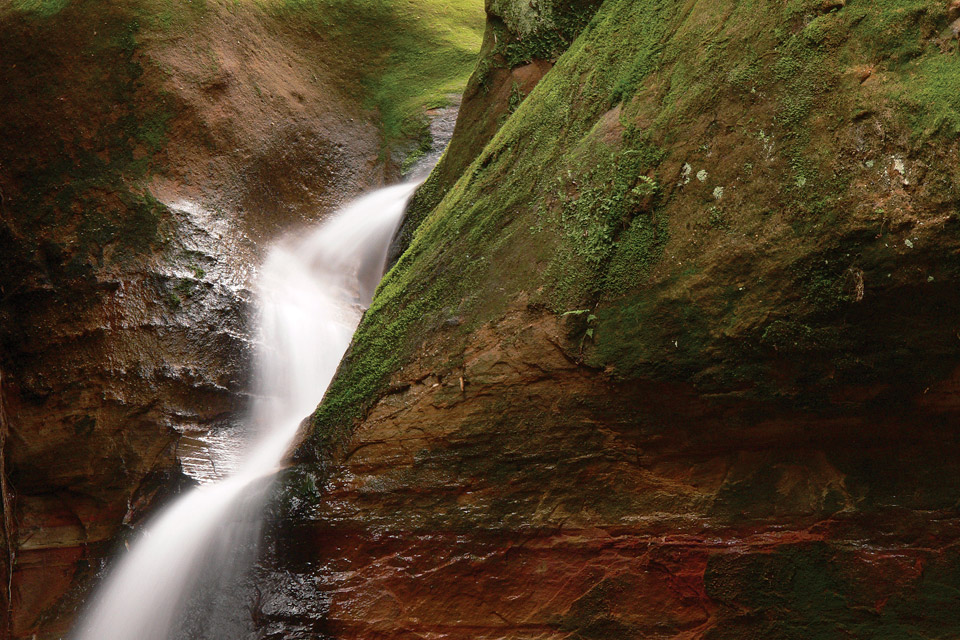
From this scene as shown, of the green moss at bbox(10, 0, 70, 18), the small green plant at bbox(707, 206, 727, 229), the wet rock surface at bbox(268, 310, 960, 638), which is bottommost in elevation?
the wet rock surface at bbox(268, 310, 960, 638)

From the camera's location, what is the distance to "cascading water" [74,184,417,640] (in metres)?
5.21

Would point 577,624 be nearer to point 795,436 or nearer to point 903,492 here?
point 795,436

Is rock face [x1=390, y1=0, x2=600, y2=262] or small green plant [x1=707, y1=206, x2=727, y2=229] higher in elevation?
rock face [x1=390, y1=0, x2=600, y2=262]

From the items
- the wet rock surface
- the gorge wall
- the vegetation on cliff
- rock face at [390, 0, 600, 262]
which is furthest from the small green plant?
the gorge wall

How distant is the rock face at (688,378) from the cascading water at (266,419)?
0.68 metres

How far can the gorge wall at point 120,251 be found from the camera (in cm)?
691

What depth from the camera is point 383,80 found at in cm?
1254

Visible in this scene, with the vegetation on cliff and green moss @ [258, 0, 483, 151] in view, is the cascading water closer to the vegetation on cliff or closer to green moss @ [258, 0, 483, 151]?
the vegetation on cliff

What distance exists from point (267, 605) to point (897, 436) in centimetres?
394

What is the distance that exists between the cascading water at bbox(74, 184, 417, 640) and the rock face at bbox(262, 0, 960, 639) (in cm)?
68

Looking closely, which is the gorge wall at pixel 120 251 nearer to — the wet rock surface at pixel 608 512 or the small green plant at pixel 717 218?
the wet rock surface at pixel 608 512

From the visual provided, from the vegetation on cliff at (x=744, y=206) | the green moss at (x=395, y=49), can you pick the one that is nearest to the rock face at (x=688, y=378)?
the vegetation on cliff at (x=744, y=206)

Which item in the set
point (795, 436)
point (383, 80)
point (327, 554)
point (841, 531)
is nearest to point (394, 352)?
point (327, 554)

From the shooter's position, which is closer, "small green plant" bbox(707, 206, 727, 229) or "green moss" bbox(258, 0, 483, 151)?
"small green plant" bbox(707, 206, 727, 229)
